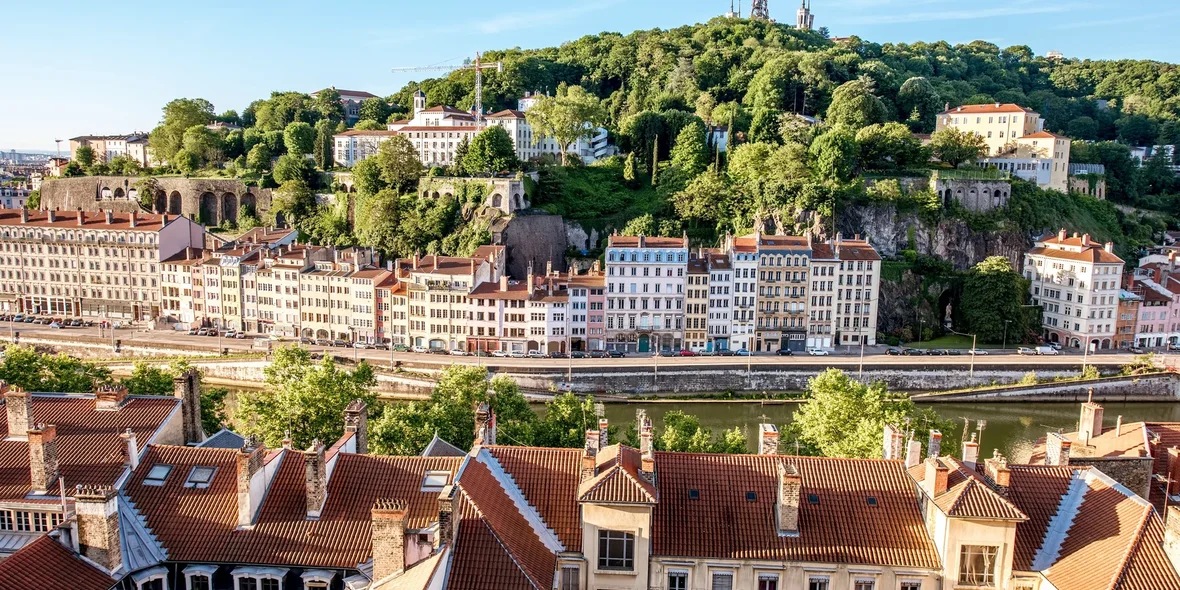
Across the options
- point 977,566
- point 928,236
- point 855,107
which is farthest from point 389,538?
point 855,107

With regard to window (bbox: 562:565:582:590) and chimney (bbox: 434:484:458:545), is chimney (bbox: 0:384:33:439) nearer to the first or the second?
chimney (bbox: 434:484:458:545)

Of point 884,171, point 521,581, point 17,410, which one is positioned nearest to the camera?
point 521,581

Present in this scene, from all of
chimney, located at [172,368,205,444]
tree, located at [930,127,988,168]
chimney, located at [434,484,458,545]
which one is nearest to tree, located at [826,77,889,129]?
tree, located at [930,127,988,168]

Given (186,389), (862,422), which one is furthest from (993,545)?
(186,389)

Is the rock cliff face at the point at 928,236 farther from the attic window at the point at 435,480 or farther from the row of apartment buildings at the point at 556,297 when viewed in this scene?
the attic window at the point at 435,480

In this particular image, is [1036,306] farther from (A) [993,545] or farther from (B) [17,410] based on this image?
(B) [17,410]

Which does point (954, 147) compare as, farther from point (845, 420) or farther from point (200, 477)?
point (200, 477)

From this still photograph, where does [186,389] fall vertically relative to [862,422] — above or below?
above
